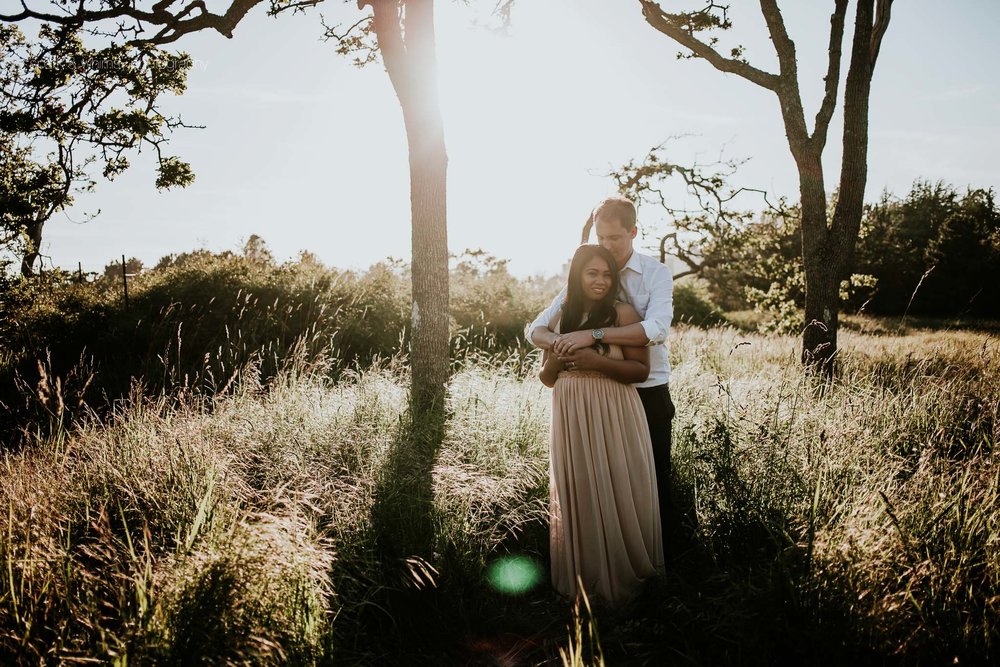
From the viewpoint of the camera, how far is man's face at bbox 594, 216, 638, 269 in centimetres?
346

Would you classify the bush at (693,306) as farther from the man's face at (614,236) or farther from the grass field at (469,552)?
the man's face at (614,236)

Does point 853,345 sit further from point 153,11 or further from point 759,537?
point 153,11

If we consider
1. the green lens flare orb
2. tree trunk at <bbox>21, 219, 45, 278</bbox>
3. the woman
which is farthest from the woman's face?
tree trunk at <bbox>21, 219, 45, 278</bbox>

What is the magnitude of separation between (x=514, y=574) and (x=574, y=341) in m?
1.64

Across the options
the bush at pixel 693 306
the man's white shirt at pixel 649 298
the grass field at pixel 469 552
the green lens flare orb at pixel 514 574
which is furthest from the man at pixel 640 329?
the bush at pixel 693 306

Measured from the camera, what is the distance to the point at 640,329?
3.25 meters

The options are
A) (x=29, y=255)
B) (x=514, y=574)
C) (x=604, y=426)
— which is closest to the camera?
(x=604, y=426)

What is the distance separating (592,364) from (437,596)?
1.63 metres

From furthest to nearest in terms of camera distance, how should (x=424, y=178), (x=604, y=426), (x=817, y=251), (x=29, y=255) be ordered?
1. (x=29, y=255)
2. (x=817, y=251)
3. (x=424, y=178)
4. (x=604, y=426)

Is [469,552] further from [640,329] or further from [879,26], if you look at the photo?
[879,26]

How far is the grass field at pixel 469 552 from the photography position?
2363mm

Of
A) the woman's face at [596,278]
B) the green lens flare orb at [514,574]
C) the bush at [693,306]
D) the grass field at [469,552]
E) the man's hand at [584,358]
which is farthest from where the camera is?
the bush at [693,306]

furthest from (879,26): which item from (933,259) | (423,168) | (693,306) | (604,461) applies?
(933,259)

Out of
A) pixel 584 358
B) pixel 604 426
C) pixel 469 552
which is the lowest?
pixel 469 552
